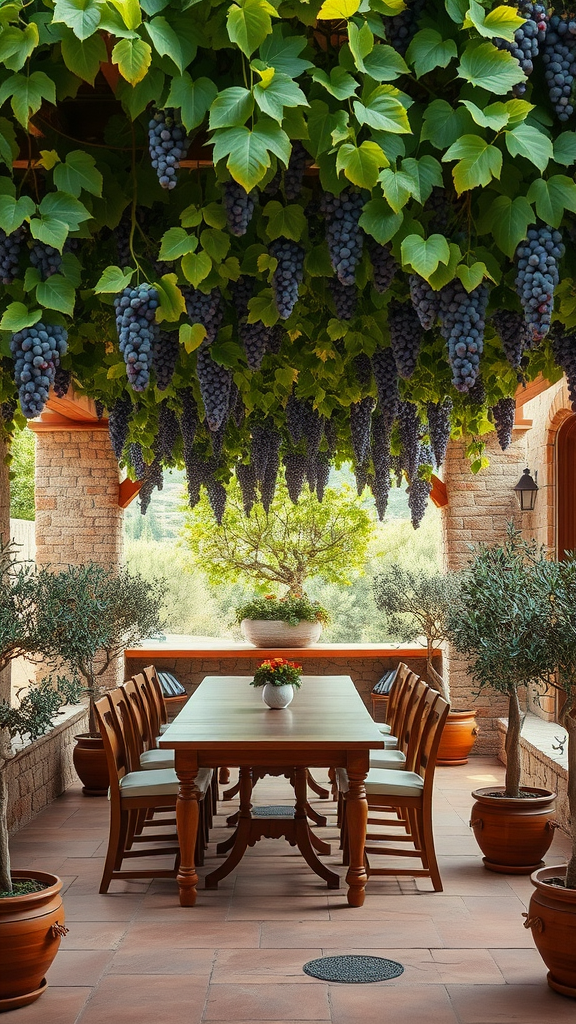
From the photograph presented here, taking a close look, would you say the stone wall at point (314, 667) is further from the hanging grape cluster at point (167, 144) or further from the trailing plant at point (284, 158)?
the hanging grape cluster at point (167, 144)

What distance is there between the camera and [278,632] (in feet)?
28.2

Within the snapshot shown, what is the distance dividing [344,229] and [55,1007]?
278 centimetres

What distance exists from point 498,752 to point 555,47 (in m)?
7.23

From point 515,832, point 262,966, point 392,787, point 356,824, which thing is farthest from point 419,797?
point 262,966

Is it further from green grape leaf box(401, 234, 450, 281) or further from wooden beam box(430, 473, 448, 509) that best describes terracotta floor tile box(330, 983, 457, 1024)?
wooden beam box(430, 473, 448, 509)

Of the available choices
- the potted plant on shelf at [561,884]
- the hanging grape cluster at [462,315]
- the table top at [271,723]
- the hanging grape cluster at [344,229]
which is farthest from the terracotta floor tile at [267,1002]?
the hanging grape cluster at [344,229]

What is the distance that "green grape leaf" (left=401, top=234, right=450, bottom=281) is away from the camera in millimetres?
1553

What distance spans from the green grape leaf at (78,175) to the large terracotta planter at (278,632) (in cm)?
710

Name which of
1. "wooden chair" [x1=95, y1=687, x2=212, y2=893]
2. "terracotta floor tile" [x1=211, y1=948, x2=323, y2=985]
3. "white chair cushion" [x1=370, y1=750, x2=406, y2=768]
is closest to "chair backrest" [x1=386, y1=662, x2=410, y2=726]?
"white chair cushion" [x1=370, y1=750, x2=406, y2=768]

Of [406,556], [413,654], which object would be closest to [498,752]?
[413,654]

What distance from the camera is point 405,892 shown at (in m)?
4.61

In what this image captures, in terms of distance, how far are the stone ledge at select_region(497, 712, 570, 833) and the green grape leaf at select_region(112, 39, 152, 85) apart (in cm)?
416

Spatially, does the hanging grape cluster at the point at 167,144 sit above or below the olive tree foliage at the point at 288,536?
above

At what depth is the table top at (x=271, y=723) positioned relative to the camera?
14.0 feet
